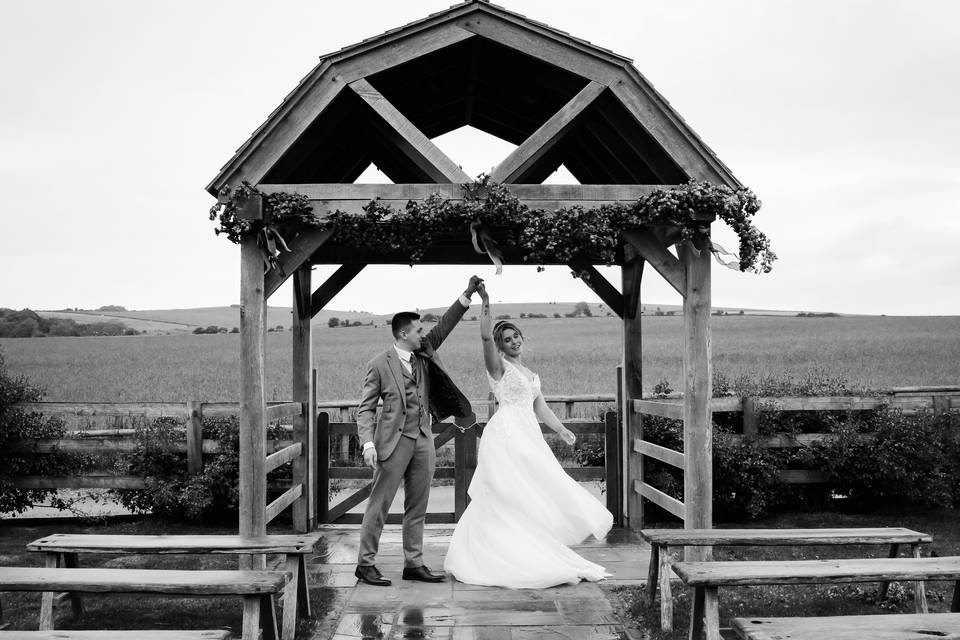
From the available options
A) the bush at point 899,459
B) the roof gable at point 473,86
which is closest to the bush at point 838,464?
the bush at point 899,459

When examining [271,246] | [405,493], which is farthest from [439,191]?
[405,493]

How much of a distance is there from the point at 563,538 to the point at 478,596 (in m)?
0.89

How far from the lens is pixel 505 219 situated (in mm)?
6707

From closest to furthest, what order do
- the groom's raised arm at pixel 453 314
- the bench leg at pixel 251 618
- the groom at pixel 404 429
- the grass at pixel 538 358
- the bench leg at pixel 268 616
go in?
the bench leg at pixel 251 618
the bench leg at pixel 268 616
the groom's raised arm at pixel 453 314
the groom at pixel 404 429
the grass at pixel 538 358

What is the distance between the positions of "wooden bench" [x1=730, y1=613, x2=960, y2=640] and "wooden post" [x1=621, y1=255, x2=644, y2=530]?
5189 mm

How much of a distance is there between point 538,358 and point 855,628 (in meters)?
23.4

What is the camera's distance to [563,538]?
692cm

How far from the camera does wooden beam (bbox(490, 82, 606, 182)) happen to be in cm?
684

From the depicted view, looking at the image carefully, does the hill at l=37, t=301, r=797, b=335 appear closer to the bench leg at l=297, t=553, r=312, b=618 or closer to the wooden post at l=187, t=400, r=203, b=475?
the wooden post at l=187, t=400, r=203, b=475

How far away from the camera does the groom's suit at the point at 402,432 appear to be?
22.1 feet

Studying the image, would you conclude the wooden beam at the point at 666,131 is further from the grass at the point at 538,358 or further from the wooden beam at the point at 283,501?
the grass at the point at 538,358

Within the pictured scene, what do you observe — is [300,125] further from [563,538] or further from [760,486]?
[760,486]

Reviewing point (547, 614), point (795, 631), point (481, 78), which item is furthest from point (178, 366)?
point (795, 631)

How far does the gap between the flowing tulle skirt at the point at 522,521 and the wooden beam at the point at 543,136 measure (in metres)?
2.14
